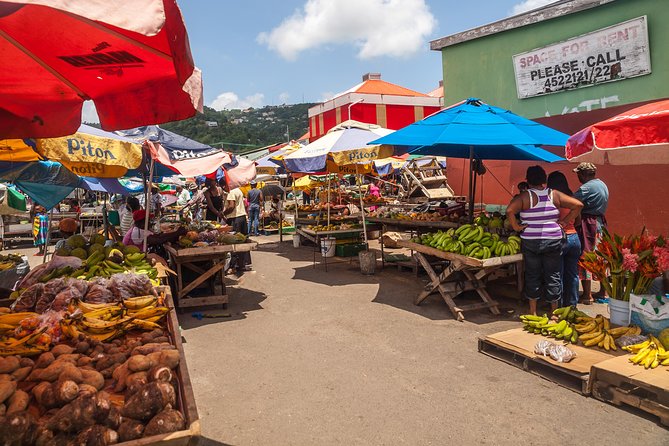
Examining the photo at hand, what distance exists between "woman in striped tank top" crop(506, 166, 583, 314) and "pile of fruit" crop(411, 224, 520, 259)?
39 cm

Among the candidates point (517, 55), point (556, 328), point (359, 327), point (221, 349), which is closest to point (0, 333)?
point (221, 349)

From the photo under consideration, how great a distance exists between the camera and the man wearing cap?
22.6ft

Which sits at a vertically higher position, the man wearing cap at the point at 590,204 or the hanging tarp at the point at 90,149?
the hanging tarp at the point at 90,149

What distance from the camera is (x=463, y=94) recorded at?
42.7ft

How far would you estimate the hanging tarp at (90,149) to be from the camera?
5.22m

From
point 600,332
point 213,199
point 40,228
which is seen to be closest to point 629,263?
point 600,332

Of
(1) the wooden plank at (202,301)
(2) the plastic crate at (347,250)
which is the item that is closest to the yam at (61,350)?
(1) the wooden plank at (202,301)

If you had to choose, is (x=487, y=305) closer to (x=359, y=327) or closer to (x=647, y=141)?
(x=359, y=327)

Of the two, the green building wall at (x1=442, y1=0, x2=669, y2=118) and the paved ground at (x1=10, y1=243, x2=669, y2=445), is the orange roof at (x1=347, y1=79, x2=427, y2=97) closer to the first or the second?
the green building wall at (x1=442, y1=0, x2=669, y2=118)

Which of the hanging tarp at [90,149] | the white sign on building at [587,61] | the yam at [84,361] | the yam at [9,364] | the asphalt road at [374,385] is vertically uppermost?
the white sign on building at [587,61]

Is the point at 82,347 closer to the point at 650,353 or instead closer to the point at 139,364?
the point at 139,364

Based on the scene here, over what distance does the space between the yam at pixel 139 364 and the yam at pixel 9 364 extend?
0.66 metres

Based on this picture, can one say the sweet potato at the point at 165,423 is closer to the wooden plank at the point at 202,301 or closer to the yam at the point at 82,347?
the yam at the point at 82,347

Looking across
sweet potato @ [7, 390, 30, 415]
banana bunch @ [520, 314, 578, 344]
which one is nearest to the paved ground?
banana bunch @ [520, 314, 578, 344]
